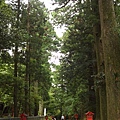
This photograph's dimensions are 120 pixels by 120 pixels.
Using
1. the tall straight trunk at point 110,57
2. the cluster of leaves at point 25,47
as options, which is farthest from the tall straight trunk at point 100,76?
the cluster of leaves at point 25,47

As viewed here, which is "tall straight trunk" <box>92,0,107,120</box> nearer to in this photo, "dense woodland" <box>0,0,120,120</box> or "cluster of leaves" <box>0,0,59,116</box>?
"dense woodland" <box>0,0,120,120</box>

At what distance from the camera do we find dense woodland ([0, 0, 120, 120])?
6.61m

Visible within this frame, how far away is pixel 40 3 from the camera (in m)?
19.8

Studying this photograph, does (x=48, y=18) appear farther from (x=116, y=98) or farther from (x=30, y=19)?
(x=116, y=98)

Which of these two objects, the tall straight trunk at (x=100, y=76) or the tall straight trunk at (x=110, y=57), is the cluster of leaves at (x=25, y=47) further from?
the tall straight trunk at (x=110, y=57)

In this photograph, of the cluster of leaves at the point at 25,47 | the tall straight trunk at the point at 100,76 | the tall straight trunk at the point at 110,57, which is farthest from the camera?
the cluster of leaves at the point at 25,47

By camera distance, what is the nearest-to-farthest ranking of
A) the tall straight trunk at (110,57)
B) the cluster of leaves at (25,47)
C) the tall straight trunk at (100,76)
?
the tall straight trunk at (110,57)
the tall straight trunk at (100,76)
the cluster of leaves at (25,47)

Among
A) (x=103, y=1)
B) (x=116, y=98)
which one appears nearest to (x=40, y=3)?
(x=103, y=1)

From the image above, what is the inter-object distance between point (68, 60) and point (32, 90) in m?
4.43

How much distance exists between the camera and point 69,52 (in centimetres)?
2012

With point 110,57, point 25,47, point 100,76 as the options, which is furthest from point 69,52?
point 110,57

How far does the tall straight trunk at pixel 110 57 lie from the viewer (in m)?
6.08

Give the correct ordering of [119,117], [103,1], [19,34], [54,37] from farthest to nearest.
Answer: [54,37]
[19,34]
[103,1]
[119,117]

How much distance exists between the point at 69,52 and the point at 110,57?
45.2 feet
